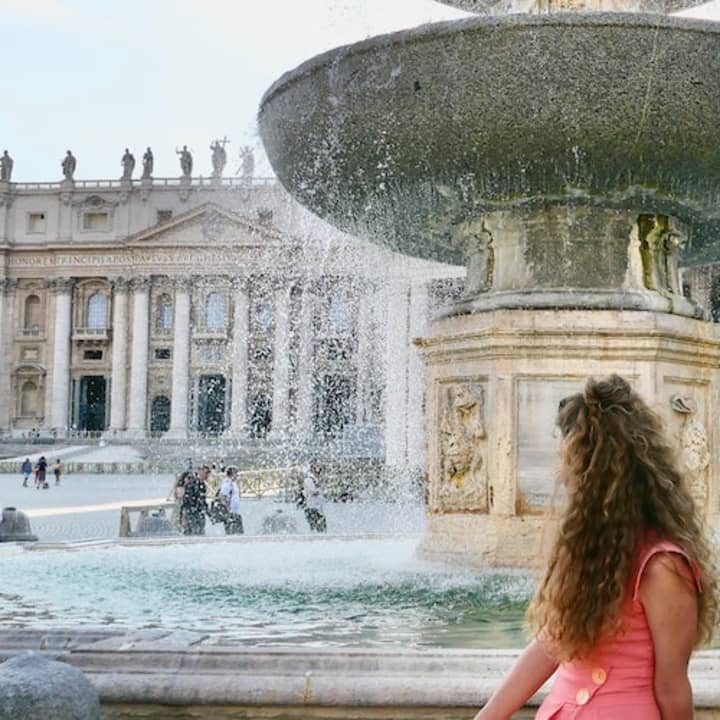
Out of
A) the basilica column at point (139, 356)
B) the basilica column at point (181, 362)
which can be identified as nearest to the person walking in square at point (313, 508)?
the basilica column at point (181, 362)

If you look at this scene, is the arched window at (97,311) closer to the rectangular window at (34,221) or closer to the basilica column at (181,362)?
the basilica column at (181,362)

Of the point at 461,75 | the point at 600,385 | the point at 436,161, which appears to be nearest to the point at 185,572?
the point at 436,161

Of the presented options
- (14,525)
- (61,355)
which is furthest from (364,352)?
(61,355)

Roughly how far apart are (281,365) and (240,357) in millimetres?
8303

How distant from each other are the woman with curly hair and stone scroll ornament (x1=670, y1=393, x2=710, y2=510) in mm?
3764

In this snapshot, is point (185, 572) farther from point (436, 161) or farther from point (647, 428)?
point (647, 428)

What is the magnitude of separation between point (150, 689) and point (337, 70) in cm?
307

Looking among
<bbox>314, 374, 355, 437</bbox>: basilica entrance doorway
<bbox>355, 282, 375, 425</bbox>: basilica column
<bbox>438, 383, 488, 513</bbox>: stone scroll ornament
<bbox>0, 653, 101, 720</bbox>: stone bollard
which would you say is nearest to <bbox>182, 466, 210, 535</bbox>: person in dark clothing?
<bbox>438, 383, 488, 513</bbox>: stone scroll ornament

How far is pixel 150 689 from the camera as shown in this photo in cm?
303

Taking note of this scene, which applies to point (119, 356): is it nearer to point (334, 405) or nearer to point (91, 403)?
point (91, 403)

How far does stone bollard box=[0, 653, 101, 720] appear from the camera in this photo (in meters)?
2.56

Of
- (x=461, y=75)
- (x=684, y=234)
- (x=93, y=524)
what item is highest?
(x=461, y=75)

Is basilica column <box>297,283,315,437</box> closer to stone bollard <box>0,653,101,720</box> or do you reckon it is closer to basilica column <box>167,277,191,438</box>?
basilica column <box>167,277,191,438</box>

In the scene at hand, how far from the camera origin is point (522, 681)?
1.90 m
